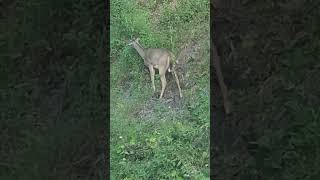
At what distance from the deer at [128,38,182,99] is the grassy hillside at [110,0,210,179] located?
2 cm

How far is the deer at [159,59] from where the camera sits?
10.2 ft

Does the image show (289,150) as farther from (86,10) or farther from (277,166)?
(86,10)

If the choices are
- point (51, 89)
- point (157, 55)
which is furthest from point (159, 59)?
point (51, 89)

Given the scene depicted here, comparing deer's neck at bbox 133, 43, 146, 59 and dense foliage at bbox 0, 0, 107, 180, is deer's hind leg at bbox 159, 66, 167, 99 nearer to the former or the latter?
deer's neck at bbox 133, 43, 146, 59

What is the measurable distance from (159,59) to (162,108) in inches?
8.0

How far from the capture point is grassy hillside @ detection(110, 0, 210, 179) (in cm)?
312

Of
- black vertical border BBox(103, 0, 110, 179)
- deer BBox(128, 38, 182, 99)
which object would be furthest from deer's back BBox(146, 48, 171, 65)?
black vertical border BBox(103, 0, 110, 179)

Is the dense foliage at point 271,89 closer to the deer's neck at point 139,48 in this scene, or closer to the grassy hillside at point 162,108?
the grassy hillside at point 162,108

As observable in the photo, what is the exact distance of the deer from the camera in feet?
10.2

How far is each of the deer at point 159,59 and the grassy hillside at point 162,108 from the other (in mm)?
18

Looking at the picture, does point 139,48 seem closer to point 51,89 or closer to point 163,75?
point 163,75

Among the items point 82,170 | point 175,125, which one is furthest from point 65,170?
point 175,125

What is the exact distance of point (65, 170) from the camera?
10.4 feet

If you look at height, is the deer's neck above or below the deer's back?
above
